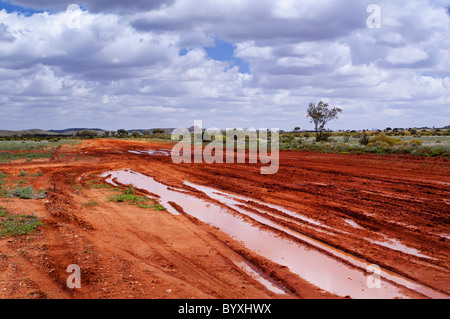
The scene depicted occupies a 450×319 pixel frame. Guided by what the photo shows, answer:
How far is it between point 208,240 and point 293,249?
6.06 feet

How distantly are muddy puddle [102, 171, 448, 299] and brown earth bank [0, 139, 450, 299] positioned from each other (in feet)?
0.44

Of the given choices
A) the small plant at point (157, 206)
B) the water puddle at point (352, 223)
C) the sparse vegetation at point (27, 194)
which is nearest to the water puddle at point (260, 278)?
the water puddle at point (352, 223)

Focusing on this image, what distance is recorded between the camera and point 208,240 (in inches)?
309

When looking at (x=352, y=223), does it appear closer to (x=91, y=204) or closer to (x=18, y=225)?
(x=91, y=204)

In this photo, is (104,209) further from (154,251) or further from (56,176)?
(56,176)

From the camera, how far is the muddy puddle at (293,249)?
5.62m

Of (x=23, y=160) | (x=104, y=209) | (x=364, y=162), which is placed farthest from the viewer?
(x=23, y=160)

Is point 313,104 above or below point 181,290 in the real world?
above

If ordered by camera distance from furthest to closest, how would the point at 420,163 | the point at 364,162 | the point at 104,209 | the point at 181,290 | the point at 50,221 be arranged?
the point at 364,162
the point at 420,163
the point at 104,209
the point at 50,221
the point at 181,290

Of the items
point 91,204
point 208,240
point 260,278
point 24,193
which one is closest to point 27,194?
point 24,193

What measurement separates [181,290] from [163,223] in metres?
4.02
